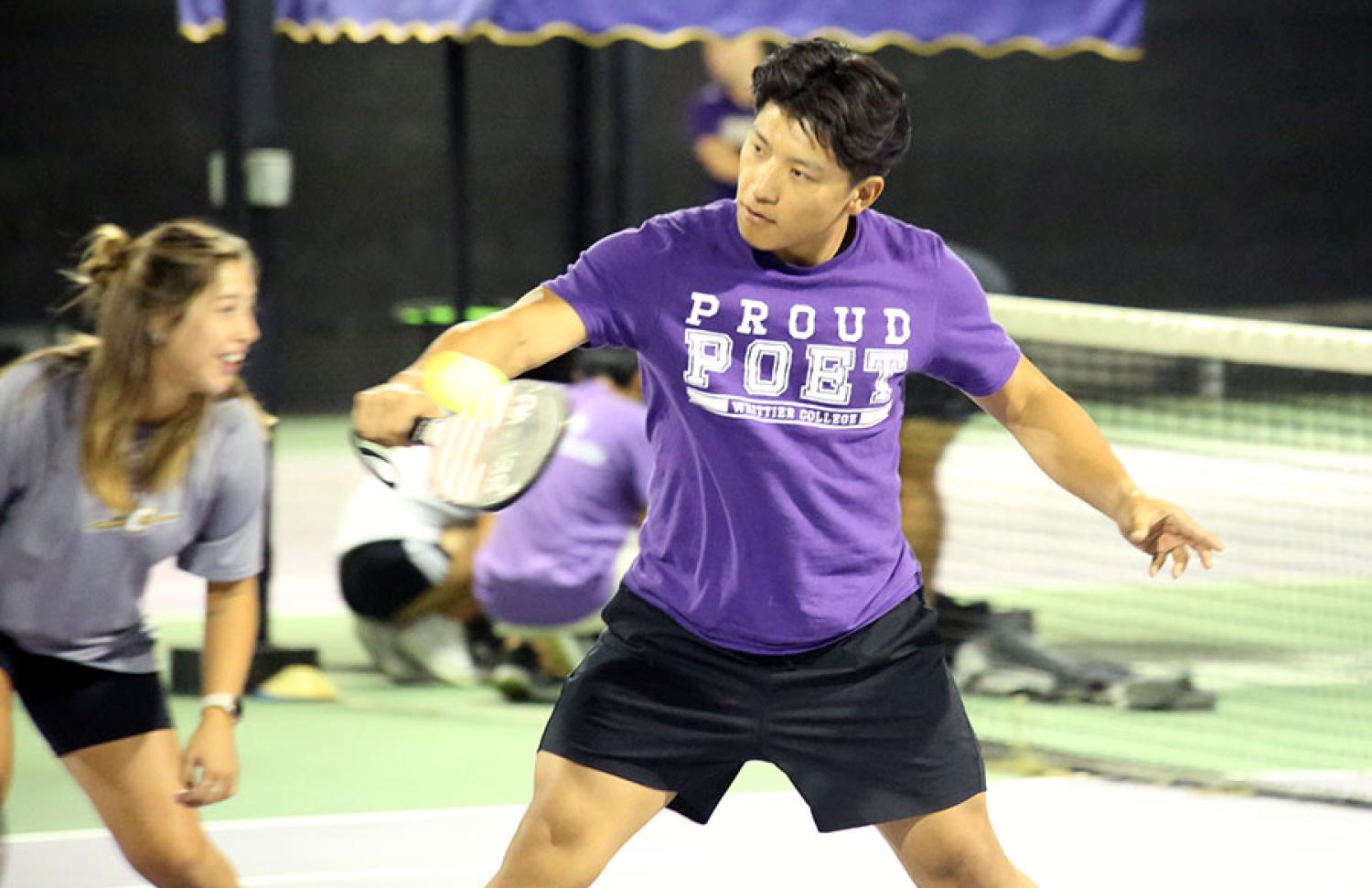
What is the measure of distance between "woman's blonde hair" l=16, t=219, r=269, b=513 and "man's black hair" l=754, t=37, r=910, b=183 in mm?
1110

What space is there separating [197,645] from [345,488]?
4746mm

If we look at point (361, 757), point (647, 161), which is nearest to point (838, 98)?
point (361, 757)

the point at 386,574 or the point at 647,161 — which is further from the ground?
the point at 647,161

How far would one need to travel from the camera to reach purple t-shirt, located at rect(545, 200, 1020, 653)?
3.49 metres

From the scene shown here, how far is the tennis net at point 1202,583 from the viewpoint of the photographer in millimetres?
6461

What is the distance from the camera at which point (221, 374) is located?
400 cm

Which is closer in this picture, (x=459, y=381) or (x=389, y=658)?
(x=459, y=381)

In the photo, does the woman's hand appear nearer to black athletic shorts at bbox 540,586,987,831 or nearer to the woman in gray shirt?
the woman in gray shirt

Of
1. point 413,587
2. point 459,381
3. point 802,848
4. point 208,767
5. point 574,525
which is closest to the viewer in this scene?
point 459,381

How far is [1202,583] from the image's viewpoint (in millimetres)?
9422

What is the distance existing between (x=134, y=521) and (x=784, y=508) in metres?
1.21

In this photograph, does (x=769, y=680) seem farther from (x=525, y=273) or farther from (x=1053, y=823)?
(x=525, y=273)

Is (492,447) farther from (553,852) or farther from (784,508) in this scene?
(553,852)

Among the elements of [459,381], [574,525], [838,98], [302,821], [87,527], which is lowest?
[302,821]
